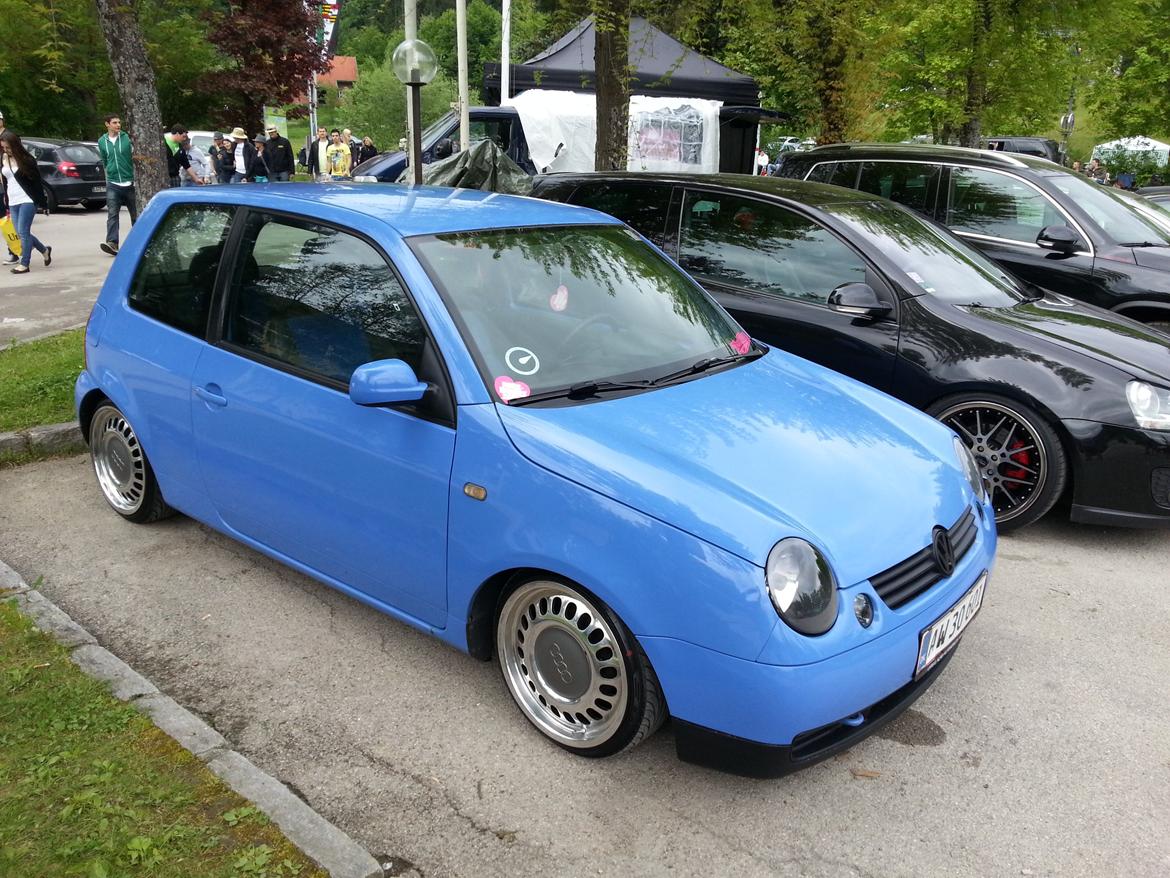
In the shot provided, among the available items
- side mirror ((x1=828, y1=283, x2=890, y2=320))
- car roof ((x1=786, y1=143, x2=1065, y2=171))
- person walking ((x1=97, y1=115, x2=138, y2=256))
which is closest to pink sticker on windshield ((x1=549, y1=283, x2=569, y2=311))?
side mirror ((x1=828, y1=283, x2=890, y2=320))

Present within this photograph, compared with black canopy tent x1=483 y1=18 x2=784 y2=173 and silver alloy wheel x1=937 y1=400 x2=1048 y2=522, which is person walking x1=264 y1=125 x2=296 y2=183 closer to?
black canopy tent x1=483 y1=18 x2=784 y2=173

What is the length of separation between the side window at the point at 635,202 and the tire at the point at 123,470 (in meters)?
3.15

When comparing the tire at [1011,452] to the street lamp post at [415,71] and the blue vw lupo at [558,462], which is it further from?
the street lamp post at [415,71]

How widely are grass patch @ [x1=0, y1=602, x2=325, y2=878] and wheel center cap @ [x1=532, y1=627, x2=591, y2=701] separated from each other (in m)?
0.93

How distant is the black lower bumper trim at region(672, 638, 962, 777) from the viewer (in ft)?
8.82

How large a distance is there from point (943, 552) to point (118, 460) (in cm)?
385

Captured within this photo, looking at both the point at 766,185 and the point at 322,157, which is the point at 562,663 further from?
the point at 322,157

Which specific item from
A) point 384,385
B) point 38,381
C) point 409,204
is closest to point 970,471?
point 384,385

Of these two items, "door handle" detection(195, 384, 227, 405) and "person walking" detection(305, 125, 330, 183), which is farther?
"person walking" detection(305, 125, 330, 183)

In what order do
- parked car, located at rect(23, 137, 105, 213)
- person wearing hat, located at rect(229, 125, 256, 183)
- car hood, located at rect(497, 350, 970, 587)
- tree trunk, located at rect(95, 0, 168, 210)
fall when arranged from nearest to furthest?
car hood, located at rect(497, 350, 970, 587) < tree trunk, located at rect(95, 0, 168, 210) < person wearing hat, located at rect(229, 125, 256, 183) < parked car, located at rect(23, 137, 105, 213)

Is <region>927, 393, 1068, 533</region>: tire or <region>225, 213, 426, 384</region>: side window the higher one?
<region>225, 213, 426, 384</region>: side window

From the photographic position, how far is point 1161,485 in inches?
184

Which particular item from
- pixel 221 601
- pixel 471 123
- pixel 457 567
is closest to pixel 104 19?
pixel 221 601

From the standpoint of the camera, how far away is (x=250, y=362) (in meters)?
3.79
